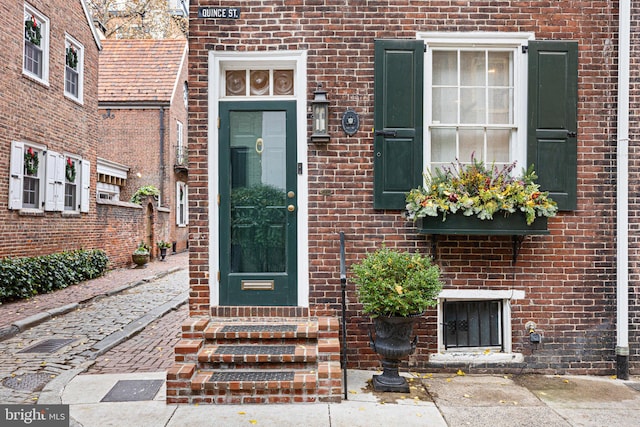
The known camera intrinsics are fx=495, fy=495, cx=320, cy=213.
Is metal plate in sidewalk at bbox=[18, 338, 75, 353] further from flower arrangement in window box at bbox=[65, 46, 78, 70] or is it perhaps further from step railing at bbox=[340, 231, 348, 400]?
flower arrangement in window box at bbox=[65, 46, 78, 70]

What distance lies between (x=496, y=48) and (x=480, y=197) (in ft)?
5.61

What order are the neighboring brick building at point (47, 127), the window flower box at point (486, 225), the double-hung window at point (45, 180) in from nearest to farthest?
the window flower box at point (486, 225) → the neighboring brick building at point (47, 127) → the double-hung window at point (45, 180)

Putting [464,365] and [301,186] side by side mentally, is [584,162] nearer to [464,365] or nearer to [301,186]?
[464,365]

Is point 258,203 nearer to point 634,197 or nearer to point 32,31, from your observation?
point 634,197

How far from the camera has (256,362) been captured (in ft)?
14.8

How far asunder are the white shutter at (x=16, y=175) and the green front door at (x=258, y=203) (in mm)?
7194

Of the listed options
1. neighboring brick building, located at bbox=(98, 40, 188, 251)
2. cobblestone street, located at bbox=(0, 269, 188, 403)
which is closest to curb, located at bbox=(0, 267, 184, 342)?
cobblestone street, located at bbox=(0, 269, 188, 403)

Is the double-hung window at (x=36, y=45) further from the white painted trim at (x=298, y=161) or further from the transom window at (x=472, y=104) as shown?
the transom window at (x=472, y=104)

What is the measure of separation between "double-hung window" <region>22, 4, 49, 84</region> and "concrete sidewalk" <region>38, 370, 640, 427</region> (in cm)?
871

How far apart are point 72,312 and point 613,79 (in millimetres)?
8820

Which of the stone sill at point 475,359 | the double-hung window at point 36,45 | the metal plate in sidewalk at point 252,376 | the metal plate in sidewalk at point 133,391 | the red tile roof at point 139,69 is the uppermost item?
the red tile roof at point 139,69

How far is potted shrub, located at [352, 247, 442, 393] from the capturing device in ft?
14.5

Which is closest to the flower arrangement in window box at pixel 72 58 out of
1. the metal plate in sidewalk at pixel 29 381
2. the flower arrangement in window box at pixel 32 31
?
the flower arrangement in window box at pixel 32 31

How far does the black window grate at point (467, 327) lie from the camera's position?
531 cm
